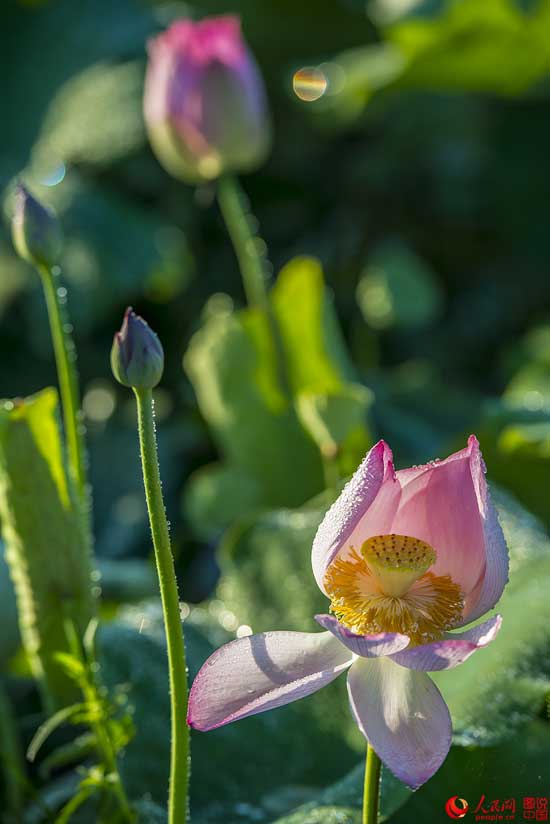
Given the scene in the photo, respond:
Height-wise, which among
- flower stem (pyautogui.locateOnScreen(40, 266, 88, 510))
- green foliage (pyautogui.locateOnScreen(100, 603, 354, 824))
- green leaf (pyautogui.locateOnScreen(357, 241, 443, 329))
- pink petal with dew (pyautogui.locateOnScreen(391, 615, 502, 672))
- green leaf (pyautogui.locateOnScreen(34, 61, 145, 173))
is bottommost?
green foliage (pyautogui.locateOnScreen(100, 603, 354, 824))

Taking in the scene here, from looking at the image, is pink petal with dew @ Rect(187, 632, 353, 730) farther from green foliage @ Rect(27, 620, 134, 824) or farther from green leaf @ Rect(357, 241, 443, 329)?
green leaf @ Rect(357, 241, 443, 329)

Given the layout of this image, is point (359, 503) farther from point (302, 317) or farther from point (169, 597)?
point (302, 317)

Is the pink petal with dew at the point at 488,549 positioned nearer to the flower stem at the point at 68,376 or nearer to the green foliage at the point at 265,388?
the flower stem at the point at 68,376

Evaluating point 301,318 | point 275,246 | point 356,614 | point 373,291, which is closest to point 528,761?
point 356,614

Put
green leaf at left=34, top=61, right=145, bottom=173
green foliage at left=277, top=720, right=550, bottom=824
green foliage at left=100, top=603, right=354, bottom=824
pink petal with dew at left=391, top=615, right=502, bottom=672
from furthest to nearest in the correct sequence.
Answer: green leaf at left=34, top=61, right=145, bottom=173 < green foliage at left=100, top=603, right=354, bottom=824 < green foliage at left=277, top=720, right=550, bottom=824 < pink petal with dew at left=391, top=615, right=502, bottom=672

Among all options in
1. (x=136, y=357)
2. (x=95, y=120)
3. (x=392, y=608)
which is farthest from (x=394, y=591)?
(x=95, y=120)

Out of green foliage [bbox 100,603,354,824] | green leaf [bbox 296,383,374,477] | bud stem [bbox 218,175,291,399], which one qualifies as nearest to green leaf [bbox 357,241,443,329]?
bud stem [bbox 218,175,291,399]

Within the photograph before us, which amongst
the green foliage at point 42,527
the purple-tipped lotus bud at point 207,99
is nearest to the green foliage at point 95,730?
the green foliage at point 42,527
